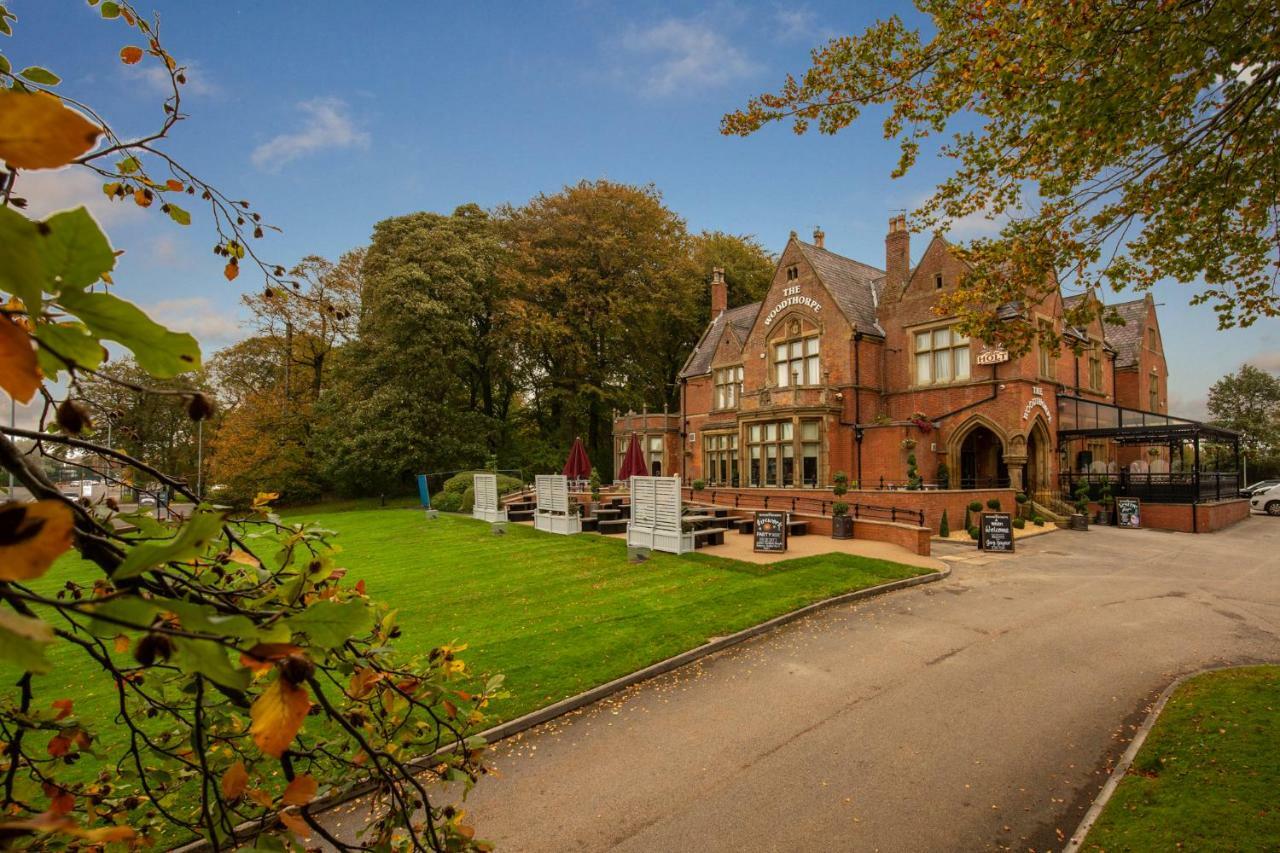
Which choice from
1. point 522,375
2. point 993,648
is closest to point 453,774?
point 993,648

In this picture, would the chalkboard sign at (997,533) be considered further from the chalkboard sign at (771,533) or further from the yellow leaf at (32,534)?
the yellow leaf at (32,534)

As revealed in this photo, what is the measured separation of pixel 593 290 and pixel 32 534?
39.6m

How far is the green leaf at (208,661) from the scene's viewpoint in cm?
79

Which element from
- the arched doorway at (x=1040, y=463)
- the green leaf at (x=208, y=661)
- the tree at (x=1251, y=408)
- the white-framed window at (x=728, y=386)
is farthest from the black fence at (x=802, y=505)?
the tree at (x=1251, y=408)

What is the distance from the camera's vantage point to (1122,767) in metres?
5.50

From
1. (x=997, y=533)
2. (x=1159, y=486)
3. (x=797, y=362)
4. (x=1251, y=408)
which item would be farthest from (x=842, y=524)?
(x=1251, y=408)

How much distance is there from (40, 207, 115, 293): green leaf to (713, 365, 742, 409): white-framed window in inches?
1227

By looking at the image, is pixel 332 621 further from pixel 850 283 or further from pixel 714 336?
pixel 714 336

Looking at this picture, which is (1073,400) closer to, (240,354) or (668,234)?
(668,234)

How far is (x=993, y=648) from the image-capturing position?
8.89 metres

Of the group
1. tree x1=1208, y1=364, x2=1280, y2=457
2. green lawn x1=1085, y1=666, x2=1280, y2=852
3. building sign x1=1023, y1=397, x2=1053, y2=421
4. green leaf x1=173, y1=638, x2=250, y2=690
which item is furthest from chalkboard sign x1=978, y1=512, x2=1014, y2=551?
tree x1=1208, y1=364, x2=1280, y2=457

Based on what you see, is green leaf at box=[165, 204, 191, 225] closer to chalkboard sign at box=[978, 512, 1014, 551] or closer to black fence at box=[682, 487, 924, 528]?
black fence at box=[682, 487, 924, 528]

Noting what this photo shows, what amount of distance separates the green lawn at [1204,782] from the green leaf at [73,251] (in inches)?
244

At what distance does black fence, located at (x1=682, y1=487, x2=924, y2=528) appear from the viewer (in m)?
19.6
